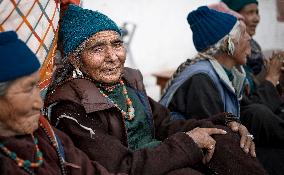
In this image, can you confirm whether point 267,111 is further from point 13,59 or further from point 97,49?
point 13,59

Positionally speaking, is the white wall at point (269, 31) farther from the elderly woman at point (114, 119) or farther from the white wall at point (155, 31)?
the elderly woman at point (114, 119)

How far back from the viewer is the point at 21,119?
1.61 m

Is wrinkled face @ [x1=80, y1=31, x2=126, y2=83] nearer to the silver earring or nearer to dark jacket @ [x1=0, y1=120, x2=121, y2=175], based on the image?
dark jacket @ [x1=0, y1=120, x2=121, y2=175]

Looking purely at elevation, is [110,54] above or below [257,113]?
above

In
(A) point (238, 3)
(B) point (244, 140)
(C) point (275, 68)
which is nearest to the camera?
(B) point (244, 140)

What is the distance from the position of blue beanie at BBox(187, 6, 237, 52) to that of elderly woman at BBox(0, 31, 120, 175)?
1.87 metres

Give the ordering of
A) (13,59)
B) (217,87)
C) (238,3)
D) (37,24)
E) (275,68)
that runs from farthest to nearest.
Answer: (238,3), (275,68), (217,87), (37,24), (13,59)

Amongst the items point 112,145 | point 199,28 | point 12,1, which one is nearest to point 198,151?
point 112,145

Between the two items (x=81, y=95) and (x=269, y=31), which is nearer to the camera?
(x=81, y=95)

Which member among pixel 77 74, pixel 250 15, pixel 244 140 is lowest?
pixel 244 140

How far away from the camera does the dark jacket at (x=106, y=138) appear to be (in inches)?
81.0

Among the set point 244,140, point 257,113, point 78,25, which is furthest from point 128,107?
point 257,113

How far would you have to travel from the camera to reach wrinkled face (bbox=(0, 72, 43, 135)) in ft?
5.15

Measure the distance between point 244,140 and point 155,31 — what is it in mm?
4165
